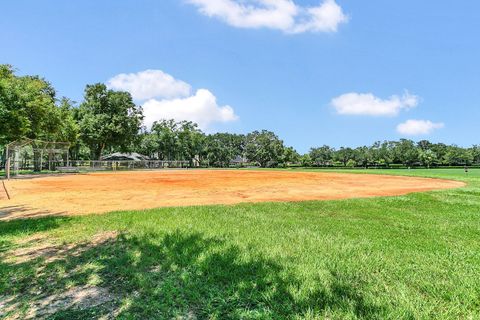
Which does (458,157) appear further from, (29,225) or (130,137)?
(29,225)

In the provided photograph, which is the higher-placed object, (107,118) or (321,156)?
(107,118)

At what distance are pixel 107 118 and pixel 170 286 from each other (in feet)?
174

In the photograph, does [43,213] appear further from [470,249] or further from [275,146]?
[275,146]

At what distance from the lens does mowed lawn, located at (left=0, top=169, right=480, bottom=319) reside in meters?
3.12

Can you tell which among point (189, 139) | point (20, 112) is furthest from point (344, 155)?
point (20, 112)

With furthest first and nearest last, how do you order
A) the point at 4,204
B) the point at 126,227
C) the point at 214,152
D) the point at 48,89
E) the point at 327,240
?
1. the point at 214,152
2. the point at 48,89
3. the point at 4,204
4. the point at 126,227
5. the point at 327,240

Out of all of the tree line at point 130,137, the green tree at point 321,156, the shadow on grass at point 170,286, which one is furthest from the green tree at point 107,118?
the green tree at point 321,156

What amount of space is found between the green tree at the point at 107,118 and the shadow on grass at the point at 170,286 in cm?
4989

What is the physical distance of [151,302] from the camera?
3252 millimetres

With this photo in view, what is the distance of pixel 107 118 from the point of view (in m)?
51.4

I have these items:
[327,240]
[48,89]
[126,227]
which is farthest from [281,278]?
[48,89]

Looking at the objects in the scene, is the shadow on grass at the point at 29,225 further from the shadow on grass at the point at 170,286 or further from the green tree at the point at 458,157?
the green tree at the point at 458,157

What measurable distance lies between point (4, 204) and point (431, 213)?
1383cm

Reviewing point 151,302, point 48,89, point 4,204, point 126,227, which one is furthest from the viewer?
point 48,89
